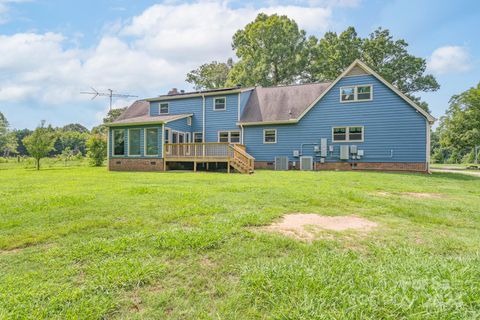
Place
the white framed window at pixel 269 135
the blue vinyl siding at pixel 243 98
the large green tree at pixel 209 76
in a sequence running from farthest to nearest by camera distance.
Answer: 1. the large green tree at pixel 209 76
2. the blue vinyl siding at pixel 243 98
3. the white framed window at pixel 269 135

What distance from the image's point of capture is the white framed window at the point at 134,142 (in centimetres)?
1678

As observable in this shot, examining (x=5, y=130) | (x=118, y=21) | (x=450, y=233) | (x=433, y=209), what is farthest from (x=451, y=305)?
(x=5, y=130)

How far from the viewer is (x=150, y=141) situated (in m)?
16.5

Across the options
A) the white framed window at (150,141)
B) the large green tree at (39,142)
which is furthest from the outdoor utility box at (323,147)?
the large green tree at (39,142)

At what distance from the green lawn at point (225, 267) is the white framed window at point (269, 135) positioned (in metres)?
13.1

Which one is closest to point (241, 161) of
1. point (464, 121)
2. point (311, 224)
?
point (311, 224)

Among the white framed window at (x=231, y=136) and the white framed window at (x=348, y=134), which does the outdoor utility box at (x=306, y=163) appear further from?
the white framed window at (x=231, y=136)

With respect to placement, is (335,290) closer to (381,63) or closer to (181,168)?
(181,168)

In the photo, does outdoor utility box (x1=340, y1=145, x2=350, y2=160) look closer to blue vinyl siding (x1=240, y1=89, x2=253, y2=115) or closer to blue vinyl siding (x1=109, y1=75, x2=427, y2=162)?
blue vinyl siding (x1=109, y1=75, x2=427, y2=162)

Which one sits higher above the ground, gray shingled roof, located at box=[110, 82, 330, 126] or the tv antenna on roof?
the tv antenna on roof

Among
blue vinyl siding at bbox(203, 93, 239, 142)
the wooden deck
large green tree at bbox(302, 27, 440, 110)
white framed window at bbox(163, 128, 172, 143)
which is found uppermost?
large green tree at bbox(302, 27, 440, 110)

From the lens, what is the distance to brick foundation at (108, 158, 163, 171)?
634 inches

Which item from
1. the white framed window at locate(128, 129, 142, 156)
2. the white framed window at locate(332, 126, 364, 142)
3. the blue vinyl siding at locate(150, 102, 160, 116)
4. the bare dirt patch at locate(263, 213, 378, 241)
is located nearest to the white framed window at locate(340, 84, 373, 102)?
the white framed window at locate(332, 126, 364, 142)

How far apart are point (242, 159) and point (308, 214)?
9766 millimetres
